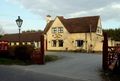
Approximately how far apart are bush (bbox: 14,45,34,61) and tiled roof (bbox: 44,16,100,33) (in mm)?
30039

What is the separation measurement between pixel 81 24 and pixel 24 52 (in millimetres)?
33149

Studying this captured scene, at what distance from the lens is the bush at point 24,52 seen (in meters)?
28.4

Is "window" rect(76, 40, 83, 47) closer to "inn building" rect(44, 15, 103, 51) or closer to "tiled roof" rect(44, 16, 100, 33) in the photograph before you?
"inn building" rect(44, 15, 103, 51)

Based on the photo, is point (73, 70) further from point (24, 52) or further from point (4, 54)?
point (4, 54)

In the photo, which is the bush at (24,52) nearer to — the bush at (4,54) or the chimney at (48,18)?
the bush at (4,54)

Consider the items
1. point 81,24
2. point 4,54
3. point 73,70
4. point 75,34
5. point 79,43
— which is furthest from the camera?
point 81,24

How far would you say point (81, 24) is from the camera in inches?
2392

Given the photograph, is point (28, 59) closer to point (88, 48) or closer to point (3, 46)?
point (3, 46)

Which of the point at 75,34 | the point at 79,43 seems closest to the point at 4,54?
the point at 79,43

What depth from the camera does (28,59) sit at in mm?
28719

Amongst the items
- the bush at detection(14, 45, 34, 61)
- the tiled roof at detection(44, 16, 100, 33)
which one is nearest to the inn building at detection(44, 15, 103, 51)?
the tiled roof at detection(44, 16, 100, 33)

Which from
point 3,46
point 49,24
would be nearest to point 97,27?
point 49,24

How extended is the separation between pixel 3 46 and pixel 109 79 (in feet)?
53.8

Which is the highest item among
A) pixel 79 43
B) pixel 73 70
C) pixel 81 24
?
pixel 81 24
